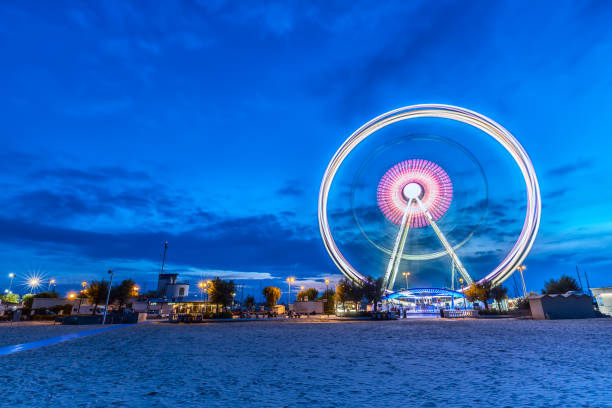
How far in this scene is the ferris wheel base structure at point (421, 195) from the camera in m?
31.1

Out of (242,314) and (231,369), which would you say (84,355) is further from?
(242,314)

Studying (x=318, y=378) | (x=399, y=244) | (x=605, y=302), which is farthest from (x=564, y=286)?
(x=318, y=378)

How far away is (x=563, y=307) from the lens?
92.3 feet

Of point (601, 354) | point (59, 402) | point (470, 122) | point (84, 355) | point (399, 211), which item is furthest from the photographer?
point (399, 211)

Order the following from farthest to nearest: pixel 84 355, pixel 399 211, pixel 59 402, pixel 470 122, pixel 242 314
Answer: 1. pixel 242 314
2. pixel 399 211
3. pixel 470 122
4. pixel 84 355
5. pixel 59 402

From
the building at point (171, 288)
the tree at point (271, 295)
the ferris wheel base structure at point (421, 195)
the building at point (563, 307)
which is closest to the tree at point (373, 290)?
the ferris wheel base structure at point (421, 195)

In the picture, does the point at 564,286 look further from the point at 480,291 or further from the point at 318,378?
the point at 318,378

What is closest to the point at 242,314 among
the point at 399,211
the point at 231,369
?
the point at 399,211

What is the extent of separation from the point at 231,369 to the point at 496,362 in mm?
6205

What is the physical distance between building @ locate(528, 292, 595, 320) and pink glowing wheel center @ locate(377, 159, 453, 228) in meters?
12.2

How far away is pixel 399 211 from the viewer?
38.7 metres

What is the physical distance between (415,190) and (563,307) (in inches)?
679

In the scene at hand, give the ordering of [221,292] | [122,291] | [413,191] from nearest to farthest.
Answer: [413,191], [122,291], [221,292]

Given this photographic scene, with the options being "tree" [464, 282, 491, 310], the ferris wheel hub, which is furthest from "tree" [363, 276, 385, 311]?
the ferris wheel hub
